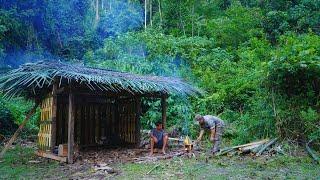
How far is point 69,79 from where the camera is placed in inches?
400

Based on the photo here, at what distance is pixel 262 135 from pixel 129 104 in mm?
5025

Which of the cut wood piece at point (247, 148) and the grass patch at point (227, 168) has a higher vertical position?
the cut wood piece at point (247, 148)

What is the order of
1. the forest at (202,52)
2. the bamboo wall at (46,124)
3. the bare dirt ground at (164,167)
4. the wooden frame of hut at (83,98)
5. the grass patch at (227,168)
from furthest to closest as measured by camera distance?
the forest at (202,52)
the bamboo wall at (46,124)
the wooden frame of hut at (83,98)
the bare dirt ground at (164,167)
the grass patch at (227,168)

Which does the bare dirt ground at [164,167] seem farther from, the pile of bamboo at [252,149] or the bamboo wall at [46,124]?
the bamboo wall at [46,124]

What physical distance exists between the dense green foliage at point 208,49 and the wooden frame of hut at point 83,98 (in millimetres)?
2720

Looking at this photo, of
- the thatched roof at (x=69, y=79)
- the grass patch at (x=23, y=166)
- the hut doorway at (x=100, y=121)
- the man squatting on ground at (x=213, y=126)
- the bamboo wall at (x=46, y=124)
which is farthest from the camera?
the hut doorway at (x=100, y=121)

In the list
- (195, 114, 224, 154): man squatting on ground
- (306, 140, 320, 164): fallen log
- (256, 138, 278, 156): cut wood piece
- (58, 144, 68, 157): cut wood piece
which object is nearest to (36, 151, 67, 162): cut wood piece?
(58, 144, 68, 157): cut wood piece

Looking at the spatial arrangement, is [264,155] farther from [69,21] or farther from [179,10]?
[69,21]

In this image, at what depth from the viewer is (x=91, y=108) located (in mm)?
13734

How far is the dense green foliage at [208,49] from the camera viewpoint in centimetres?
1147

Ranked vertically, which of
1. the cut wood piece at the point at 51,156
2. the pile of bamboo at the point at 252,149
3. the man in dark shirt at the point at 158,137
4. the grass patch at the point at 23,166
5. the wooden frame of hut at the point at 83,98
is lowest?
the grass patch at the point at 23,166

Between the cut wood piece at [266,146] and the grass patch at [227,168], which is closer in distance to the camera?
the grass patch at [227,168]

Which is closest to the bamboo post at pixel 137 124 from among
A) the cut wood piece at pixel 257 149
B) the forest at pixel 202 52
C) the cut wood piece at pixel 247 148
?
the forest at pixel 202 52

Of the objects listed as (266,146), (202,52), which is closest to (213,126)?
(266,146)
